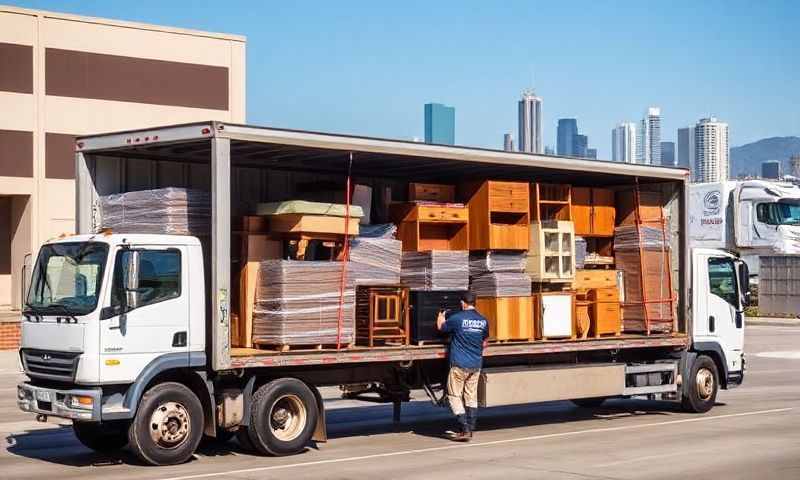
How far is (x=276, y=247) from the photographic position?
14.3m

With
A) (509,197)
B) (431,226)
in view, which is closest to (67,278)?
(431,226)

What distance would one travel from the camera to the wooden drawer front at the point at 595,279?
17.8 metres

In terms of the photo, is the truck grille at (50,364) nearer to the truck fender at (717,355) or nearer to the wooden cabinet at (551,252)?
the wooden cabinet at (551,252)

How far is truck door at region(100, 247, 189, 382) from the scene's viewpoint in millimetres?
12633

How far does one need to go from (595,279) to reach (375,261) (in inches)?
173

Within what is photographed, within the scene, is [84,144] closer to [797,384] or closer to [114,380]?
[114,380]

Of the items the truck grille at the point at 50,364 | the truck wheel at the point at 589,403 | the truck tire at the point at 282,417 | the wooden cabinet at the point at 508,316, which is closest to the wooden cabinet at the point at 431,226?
the wooden cabinet at the point at 508,316

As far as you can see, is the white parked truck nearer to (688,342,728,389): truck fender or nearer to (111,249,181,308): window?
(111,249,181,308): window

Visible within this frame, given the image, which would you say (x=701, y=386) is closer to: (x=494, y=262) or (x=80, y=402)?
(x=494, y=262)

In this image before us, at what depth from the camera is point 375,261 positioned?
15117mm

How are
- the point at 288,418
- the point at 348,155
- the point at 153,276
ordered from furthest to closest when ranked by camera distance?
the point at 348,155 → the point at 288,418 → the point at 153,276

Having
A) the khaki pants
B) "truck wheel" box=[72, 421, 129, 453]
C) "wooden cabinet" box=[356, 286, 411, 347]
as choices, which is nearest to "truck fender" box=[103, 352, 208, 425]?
"truck wheel" box=[72, 421, 129, 453]

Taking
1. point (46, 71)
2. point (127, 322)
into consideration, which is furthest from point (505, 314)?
point (46, 71)

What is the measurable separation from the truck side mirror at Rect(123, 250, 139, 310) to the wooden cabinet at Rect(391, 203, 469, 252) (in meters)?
4.36
